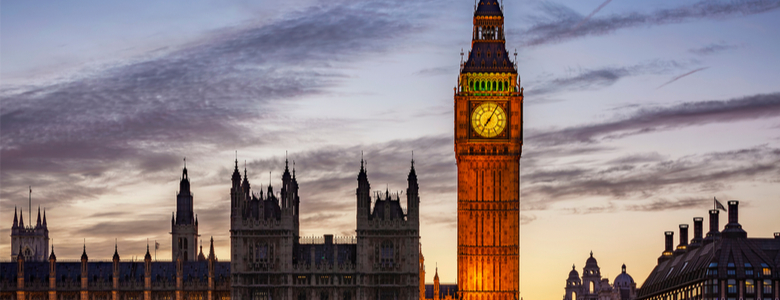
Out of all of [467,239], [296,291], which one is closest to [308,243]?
[296,291]

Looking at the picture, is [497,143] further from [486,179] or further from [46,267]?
[46,267]

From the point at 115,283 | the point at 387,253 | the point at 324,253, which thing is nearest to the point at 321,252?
the point at 324,253

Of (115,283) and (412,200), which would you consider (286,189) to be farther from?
(115,283)

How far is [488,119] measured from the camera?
199 metres

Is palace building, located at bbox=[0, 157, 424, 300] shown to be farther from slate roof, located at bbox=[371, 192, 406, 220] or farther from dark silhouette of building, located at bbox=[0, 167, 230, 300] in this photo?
dark silhouette of building, located at bbox=[0, 167, 230, 300]

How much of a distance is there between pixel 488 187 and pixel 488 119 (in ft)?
27.5

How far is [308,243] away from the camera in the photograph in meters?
174

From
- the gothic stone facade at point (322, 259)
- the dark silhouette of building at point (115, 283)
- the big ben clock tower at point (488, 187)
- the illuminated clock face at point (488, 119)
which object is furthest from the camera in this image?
the illuminated clock face at point (488, 119)

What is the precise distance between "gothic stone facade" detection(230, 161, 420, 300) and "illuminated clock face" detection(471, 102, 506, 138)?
28.5 metres

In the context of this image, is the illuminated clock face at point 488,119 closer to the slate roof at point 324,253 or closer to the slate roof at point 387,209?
the slate roof at point 387,209

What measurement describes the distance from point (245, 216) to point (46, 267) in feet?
117

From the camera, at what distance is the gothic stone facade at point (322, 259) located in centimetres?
17000

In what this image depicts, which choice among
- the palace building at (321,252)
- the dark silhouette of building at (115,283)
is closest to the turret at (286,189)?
the palace building at (321,252)

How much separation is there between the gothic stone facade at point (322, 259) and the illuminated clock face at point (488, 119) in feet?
93.5
